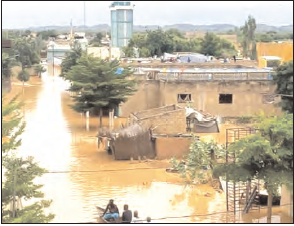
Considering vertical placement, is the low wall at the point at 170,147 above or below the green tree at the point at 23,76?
below

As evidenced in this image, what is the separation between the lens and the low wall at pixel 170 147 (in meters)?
12.2

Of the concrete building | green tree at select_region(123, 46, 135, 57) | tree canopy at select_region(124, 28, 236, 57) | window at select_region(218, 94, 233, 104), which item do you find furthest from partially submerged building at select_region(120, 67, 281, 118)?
green tree at select_region(123, 46, 135, 57)

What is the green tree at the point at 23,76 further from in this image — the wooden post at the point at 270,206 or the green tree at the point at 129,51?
the wooden post at the point at 270,206

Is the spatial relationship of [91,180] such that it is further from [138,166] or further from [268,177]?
[268,177]

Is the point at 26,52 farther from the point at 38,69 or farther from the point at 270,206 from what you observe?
the point at 270,206

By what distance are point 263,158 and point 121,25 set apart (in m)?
26.7

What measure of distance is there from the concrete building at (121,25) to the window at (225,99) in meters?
11.0

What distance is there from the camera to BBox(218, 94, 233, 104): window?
18078 millimetres

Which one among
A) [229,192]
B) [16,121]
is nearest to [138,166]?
[229,192]

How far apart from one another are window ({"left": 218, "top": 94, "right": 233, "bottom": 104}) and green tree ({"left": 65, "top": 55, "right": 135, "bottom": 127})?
9.61 ft

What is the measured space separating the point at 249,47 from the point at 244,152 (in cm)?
2284

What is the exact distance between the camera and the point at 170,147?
40.4 ft

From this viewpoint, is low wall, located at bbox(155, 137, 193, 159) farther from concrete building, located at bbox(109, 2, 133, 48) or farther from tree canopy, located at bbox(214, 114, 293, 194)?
concrete building, located at bbox(109, 2, 133, 48)

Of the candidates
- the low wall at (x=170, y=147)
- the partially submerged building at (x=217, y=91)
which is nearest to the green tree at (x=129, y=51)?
the partially submerged building at (x=217, y=91)
